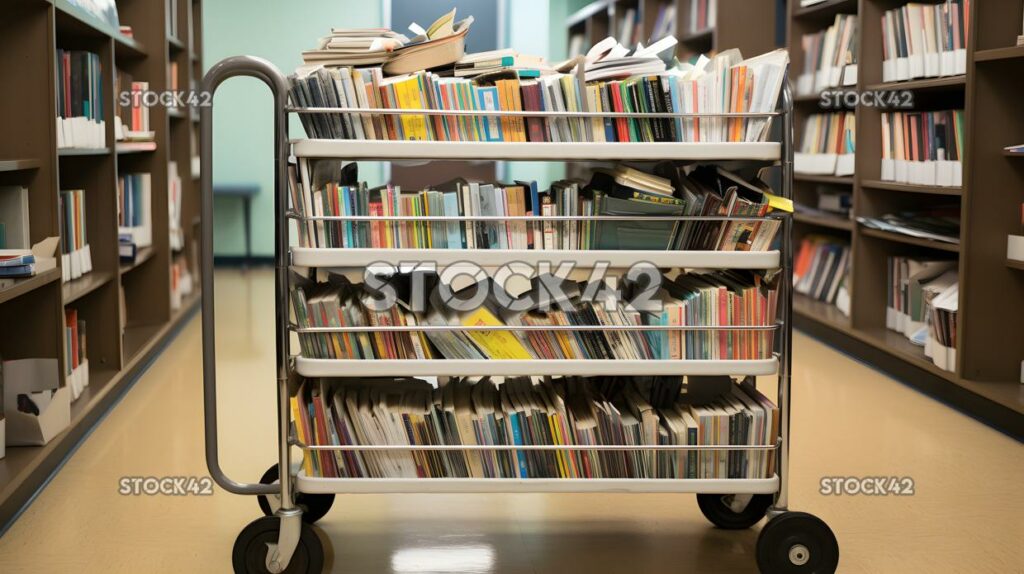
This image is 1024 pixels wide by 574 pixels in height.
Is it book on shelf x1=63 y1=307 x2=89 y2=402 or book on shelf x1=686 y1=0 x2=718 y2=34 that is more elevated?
book on shelf x1=686 y1=0 x2=718 y2=34

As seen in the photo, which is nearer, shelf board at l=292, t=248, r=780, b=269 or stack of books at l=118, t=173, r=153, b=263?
shelf board at l=292, t=248, r=780, b=269

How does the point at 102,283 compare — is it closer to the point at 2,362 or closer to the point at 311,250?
the point at 2,362

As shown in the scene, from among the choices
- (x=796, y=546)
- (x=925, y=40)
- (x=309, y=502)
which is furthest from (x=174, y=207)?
(x=796, y=546)

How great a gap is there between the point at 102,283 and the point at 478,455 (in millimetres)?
2081

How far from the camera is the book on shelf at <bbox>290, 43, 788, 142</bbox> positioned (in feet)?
6.72

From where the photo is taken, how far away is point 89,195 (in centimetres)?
387

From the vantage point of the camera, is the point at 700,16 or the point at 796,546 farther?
the point at 700,16

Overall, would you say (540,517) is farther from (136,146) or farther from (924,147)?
(136,146)

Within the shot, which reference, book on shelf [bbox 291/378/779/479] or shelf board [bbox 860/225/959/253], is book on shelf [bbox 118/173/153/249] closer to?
book on shelf [bbox 291/378/779/479]

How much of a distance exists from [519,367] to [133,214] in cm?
304

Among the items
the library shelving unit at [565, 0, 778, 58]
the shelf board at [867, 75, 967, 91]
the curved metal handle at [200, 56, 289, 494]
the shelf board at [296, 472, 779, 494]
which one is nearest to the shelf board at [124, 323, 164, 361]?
the curved metal handle at [200, 56, 289, 494]

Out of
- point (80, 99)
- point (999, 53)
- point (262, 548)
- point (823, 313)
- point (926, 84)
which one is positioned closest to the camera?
point (262, 548)

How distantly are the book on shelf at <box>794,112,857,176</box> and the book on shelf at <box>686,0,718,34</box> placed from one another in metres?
1.05

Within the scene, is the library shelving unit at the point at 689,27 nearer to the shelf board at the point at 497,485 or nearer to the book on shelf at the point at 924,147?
the book on shelf at the point at 924,147
